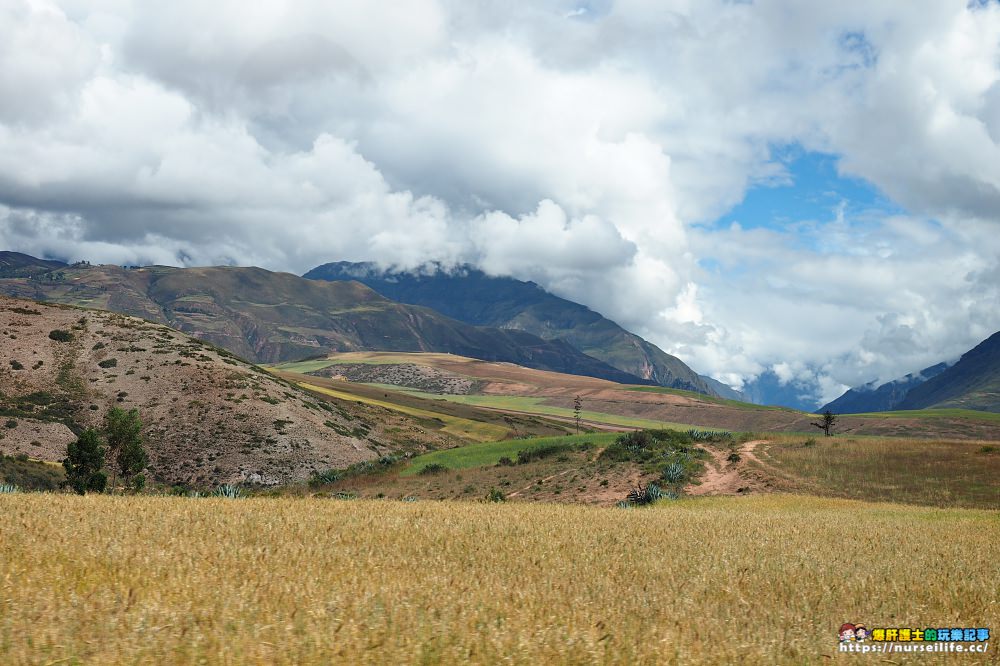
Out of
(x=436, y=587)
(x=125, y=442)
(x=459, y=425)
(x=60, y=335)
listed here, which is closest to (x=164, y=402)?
(x=60, y=335)

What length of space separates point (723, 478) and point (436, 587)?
123 ft

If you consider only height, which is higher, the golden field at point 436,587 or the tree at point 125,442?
the golden field at point 436,587

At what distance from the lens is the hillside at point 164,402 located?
71688mm

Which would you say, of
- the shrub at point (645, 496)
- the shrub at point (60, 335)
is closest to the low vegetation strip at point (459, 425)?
the shrub at point (60, 335)

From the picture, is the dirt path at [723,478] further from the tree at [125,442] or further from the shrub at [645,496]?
the tree at [125,442]

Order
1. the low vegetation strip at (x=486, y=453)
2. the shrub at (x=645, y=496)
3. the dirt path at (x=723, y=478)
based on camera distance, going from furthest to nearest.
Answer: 1. the low vegetation strip at (x=486, y=453)
2. the dirt path at (x=723, y=478)
3. the shrub at (x=645, y=496)

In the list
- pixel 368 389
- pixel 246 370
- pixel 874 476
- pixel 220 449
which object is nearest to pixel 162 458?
pixel 220 449

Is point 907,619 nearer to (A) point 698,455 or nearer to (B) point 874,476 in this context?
(B) point 874,476

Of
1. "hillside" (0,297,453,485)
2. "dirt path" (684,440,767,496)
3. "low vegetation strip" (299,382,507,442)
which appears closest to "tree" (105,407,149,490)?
"hillside" (0,297,453,485)

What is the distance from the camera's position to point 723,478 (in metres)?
43.5

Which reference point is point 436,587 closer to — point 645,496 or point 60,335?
point 645,496

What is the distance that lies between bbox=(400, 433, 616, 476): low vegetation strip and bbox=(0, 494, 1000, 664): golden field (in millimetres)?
44993

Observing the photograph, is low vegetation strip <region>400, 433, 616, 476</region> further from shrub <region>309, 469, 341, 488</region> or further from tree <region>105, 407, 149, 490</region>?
tree <region>105, 407, 149, 490</region>

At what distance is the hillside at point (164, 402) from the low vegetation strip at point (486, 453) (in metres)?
15.4
